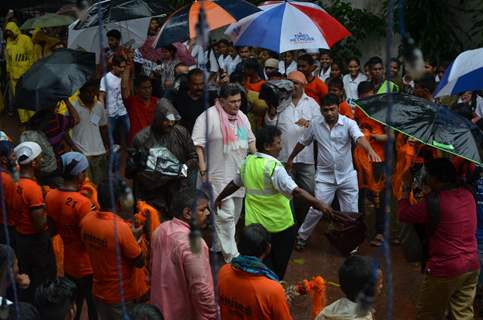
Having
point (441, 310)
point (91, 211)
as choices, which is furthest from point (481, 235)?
point (91, 211)

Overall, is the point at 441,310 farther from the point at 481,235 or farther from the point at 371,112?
the point at 371,112

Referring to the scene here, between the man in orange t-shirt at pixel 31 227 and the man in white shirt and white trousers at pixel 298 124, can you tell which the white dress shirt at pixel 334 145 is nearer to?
the man in white shirt and white trousers at pixel 298 124

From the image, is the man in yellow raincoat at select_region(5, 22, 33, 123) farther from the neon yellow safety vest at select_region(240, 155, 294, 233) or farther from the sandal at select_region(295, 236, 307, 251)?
the neon yellow safety vest at select_region(240, 155, 294, 233)

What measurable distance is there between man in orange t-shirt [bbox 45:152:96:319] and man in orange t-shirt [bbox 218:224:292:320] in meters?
1.25

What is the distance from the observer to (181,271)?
3.78m

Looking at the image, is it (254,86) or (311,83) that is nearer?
(254,86)

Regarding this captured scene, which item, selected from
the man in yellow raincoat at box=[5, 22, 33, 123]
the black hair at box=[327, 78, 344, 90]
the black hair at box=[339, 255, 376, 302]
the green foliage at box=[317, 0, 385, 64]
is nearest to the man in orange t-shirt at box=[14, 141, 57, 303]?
the black hair at box=[339, 255, 376, 302]

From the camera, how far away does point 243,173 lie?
16.5 ft

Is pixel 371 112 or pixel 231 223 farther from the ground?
pixel 371 112

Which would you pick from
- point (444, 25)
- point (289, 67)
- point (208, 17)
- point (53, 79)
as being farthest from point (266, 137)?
point (444, 25)

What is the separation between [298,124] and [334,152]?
0.66 meters

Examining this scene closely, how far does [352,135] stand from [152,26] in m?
5.67

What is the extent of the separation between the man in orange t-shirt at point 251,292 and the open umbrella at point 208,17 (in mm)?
3860

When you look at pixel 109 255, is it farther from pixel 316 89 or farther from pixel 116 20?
pixel 316 89
